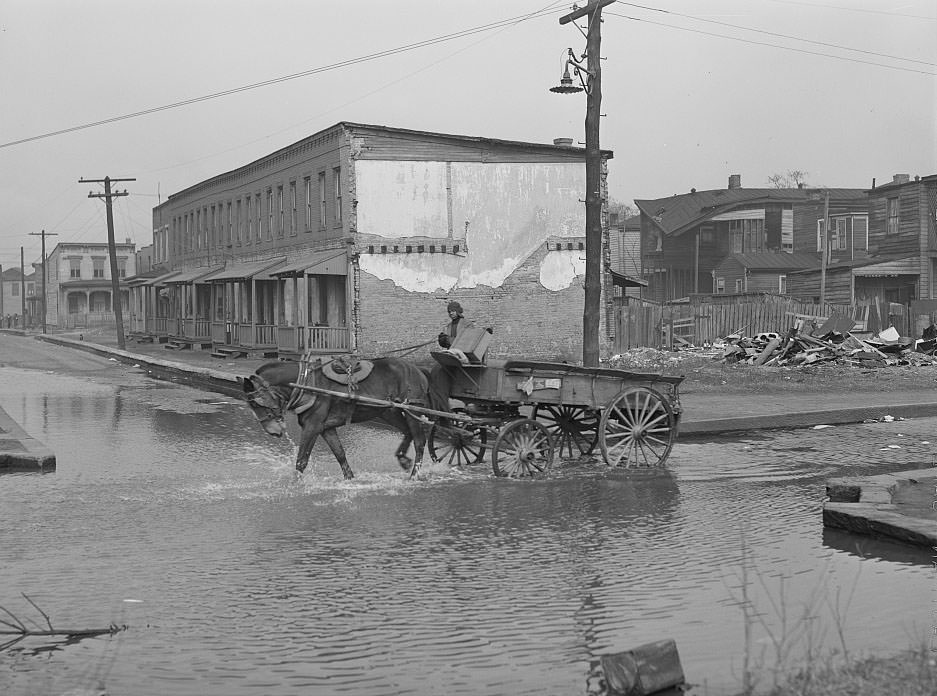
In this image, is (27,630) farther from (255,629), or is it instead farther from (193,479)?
(193,479)

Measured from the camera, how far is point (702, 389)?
930 inches

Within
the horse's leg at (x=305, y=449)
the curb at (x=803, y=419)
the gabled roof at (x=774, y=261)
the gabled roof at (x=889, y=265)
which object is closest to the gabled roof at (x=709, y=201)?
the gabled roof at (x=774, y=261)

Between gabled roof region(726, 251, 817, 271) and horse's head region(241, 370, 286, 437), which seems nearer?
horse's head region(241, 370, 286, 437)

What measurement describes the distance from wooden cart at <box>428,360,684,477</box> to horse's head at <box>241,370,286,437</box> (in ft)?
6.02

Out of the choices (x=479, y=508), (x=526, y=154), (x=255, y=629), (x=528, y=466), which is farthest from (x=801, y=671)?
(x=526, y=154)

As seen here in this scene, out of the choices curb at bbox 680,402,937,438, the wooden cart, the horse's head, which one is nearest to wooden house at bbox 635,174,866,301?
curb at bbox 680,402,937,438

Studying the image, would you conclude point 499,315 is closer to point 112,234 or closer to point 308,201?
point 308,201

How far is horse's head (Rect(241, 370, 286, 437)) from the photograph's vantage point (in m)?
11.7

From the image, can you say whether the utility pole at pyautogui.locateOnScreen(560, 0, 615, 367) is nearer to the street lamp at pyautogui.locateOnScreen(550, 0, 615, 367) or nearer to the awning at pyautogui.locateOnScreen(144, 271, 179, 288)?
the street lamp at pyautogui.locateOnScreen(550, 0, 615, 367)

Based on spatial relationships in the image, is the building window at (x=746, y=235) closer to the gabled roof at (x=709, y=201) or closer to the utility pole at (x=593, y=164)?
the gabled roof at (x=709, y=201)

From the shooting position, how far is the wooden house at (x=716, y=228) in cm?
6431

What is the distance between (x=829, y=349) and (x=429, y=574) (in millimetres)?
22329

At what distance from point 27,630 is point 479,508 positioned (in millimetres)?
4907

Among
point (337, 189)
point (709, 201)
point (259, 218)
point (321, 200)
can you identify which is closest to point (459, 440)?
point (337, 189)
